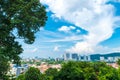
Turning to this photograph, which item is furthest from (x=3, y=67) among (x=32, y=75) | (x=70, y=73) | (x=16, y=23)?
(x=32, y=75)

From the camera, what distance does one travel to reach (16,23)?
990 centimetres

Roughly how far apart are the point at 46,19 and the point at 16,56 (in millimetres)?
1913

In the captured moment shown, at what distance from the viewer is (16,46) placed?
10.4 meters

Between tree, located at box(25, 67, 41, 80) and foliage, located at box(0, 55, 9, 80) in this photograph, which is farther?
tree, located at box(25, 67, 41, 80)

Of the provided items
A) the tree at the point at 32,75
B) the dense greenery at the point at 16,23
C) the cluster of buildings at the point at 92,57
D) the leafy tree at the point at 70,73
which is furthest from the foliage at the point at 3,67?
the cluster of buildings at the point at 92,57

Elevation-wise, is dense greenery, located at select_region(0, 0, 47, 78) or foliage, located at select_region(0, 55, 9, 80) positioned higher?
dense greenery, located at select_region(0, 0, 47, 78)

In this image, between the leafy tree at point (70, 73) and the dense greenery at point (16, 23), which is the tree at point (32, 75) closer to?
the leafy tree at point (70, 73)

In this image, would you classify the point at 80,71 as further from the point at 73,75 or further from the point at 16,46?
the point at 16,46

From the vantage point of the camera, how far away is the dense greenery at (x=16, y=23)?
9945 mm

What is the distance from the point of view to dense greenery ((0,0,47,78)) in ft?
32.6

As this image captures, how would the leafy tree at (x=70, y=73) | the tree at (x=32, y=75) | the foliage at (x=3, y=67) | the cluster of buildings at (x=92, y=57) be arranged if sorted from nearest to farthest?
the foliage at (x=3, y=67) → the leafy tree at (x=70, y=73) → the tree at (x=32, y=75) → the cluster of buildings at (x=92, y=57)

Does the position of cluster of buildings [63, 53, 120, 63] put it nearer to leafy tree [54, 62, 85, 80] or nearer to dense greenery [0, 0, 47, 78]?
leafy tree [54, 62, 85, 80]

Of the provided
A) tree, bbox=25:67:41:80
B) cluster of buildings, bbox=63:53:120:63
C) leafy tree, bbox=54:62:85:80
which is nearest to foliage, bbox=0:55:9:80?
leafy tree, bbox=54:62:85:80

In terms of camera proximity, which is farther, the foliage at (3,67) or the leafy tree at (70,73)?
the leafy tree at (70,73)
